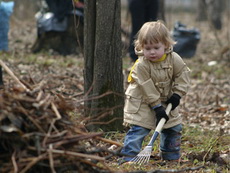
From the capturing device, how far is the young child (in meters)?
4.07

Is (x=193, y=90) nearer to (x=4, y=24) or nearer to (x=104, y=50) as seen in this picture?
(x=104, y=50)

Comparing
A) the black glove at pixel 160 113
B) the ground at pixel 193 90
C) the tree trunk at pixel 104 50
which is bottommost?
the ground at pixel 193 90

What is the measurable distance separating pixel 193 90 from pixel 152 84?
4.06 meters

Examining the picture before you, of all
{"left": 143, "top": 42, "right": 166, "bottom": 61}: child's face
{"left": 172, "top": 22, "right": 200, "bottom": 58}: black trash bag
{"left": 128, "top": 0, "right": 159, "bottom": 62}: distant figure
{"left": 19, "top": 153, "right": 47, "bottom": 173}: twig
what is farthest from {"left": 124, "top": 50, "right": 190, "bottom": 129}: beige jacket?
{"left": 172, "top": 22, "right": 200, "bottom": 58}: black trash bag

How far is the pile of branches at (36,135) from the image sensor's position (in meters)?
2.67

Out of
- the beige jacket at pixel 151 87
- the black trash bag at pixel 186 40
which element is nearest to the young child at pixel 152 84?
the beige jacket at pixel 151 87

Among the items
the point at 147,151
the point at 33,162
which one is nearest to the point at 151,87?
the point at 147,151

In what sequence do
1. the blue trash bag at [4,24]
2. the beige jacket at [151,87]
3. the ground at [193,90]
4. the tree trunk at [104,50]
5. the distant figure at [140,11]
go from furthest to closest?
1. the blue trash bag at [4,24]
2. the distant figure at [140,11]
3. the tree trunk at [104,50]
4. the ground at [193,90]
5. the beige jacket at [151,87]

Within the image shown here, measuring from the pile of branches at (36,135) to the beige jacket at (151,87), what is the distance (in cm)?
131

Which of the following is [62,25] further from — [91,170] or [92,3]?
[91,170]


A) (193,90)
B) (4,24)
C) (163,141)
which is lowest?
(193,90)

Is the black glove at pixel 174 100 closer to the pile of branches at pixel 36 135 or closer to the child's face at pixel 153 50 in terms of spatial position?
the child's face at pixel 153 50

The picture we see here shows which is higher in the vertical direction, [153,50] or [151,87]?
[153,50]

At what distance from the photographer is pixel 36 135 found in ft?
8.82
